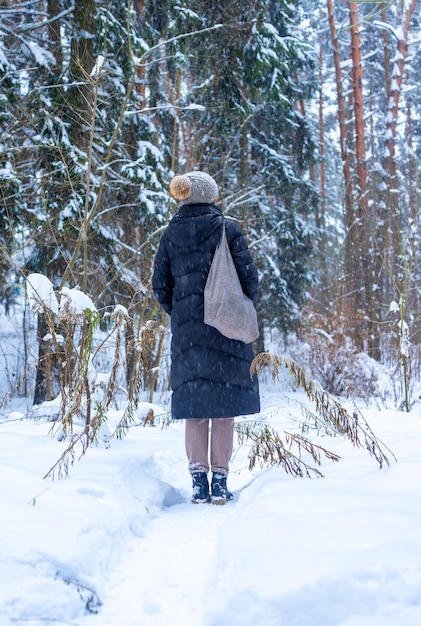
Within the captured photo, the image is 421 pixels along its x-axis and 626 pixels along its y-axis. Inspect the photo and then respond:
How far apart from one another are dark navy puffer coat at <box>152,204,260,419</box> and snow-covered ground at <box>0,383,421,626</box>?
0.47m

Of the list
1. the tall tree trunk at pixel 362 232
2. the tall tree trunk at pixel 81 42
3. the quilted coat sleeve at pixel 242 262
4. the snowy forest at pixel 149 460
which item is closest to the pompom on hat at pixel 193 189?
the quilted coat sleeve at pixel 242 262

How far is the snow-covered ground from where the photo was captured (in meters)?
1.50

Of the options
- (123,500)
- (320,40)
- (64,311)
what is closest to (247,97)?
(64,311)

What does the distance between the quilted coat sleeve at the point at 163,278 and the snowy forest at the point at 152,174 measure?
31cm

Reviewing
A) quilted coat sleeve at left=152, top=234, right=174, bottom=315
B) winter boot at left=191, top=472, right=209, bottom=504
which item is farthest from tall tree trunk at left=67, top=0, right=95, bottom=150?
winter boot at left=191, top=472, right=209, bottom=504

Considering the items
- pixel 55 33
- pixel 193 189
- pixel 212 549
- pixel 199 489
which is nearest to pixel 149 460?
pixel 199 489

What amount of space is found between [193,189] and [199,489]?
68.2 inches

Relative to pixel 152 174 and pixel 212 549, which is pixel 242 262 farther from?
pixel 152 174

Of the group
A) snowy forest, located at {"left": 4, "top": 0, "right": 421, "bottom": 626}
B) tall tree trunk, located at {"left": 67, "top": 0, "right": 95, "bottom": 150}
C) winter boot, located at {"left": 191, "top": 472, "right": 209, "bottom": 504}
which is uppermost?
tall tree trunk, located at {"left": 67, "top": 0, "right": 95, "bottom": 150}

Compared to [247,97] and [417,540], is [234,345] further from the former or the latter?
[247,97]

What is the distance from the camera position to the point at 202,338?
3.33 meters

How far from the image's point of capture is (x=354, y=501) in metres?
→ 2.12

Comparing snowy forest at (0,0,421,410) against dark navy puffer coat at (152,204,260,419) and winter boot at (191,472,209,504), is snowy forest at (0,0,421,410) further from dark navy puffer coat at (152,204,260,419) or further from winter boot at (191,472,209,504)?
winter boot at (191,472,209,504)

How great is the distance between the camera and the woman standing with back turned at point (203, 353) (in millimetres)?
3307
